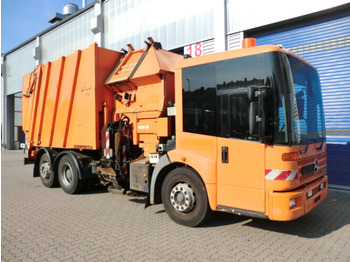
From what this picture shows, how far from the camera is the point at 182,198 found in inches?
177

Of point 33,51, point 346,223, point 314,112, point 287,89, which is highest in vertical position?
point 33,51

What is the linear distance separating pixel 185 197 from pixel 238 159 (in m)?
1.10

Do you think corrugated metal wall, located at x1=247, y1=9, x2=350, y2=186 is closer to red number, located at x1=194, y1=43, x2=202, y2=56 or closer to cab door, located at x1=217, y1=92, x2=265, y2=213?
red number, located at x1=194, y1=43, x2=202, y2=56

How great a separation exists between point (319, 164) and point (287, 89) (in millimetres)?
1538

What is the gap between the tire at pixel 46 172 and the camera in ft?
25.3

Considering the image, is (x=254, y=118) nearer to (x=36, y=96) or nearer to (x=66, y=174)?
(x=66, y=174)

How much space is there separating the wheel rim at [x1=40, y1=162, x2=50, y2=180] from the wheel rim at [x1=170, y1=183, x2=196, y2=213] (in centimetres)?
481

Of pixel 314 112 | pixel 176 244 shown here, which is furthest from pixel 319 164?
pixel 176 244

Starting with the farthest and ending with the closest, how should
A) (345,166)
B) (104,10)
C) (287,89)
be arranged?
(104,10) < (345,166) < (287,89)

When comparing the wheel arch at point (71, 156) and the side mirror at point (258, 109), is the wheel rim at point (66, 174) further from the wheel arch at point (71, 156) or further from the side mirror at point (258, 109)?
the side mirror at point (258, 109)

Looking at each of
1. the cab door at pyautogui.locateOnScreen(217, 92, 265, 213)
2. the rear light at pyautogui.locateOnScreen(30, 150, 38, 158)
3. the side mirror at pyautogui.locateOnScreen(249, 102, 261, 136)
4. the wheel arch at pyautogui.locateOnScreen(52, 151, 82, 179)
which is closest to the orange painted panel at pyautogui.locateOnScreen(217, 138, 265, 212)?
the cab door at pyautogui.locateOnScreen(217, 92, 265, 213)

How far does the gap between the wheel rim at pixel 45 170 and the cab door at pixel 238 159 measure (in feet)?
18.6

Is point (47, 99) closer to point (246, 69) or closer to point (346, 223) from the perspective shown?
point (246, 69)

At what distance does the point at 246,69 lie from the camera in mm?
3916
